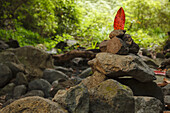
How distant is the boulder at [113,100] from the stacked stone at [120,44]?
→ 66cm

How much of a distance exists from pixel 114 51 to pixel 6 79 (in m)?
3.59

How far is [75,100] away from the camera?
68.7 inches

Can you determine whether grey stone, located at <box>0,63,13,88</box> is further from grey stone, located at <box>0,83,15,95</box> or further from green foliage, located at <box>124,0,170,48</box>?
green foliage, located at <box>124,0,170,48</box>

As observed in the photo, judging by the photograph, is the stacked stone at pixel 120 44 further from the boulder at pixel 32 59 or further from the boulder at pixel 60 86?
the boulder at pixel 32 59

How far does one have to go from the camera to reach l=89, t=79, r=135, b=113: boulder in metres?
1.88

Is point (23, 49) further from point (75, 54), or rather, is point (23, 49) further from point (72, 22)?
point (72, 22)

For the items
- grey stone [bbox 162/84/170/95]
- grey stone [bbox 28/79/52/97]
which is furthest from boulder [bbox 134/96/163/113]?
grey stone [bbox 28/79/52/97]

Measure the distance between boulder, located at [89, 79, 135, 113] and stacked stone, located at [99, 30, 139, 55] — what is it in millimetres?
658

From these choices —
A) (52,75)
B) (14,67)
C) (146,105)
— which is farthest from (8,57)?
(146,105)

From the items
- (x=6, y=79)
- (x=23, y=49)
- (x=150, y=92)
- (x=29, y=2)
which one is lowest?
(x=6, y=79)

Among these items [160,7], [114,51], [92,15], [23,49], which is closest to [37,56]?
[23,49]

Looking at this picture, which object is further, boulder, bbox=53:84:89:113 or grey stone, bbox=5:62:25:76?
grey stone, bbox=5:62:25:76

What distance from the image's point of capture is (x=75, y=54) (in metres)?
6.48

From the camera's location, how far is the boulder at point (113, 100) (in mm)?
1882
